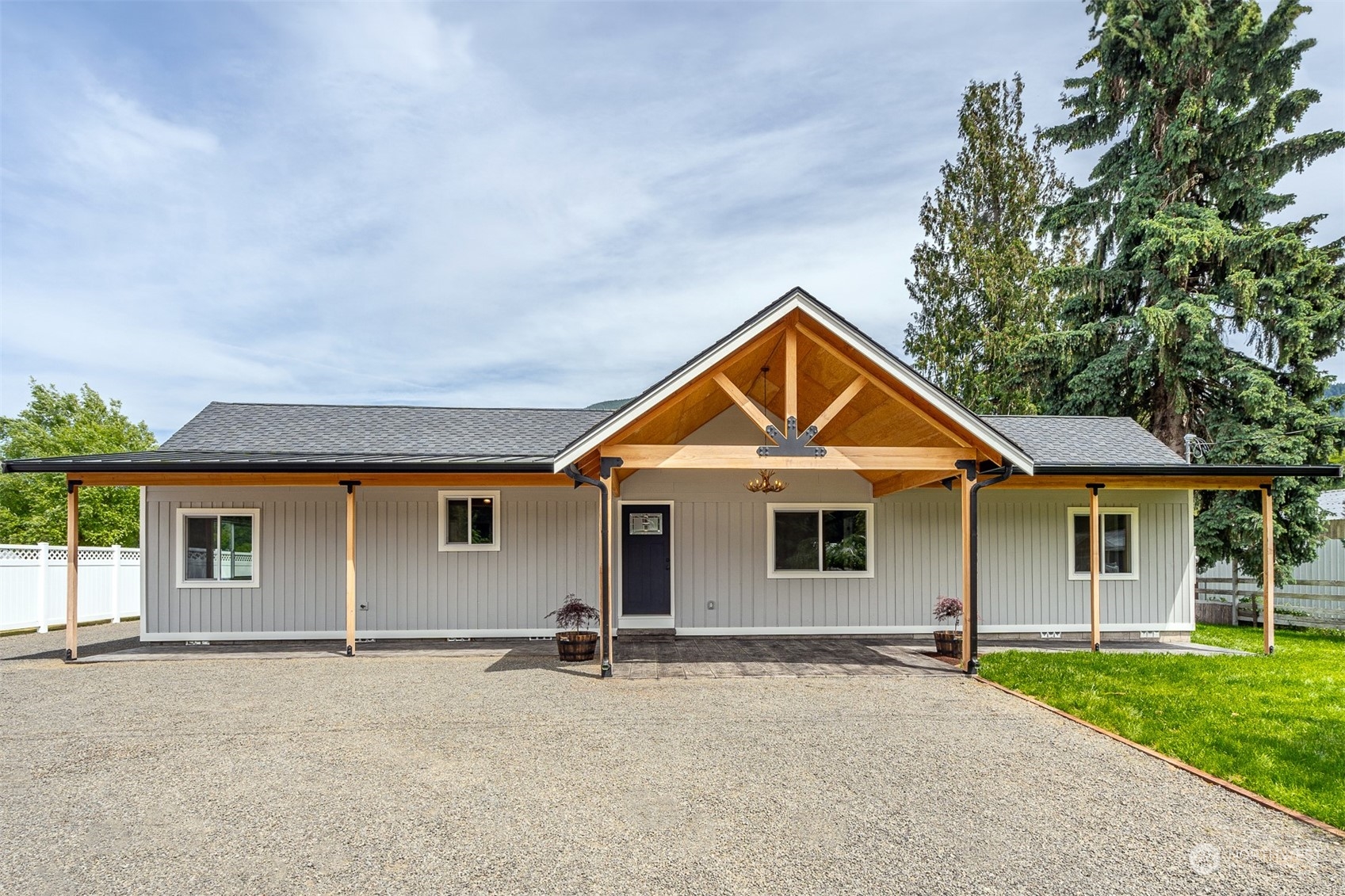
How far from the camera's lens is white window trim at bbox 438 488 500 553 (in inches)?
444

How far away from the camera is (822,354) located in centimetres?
872

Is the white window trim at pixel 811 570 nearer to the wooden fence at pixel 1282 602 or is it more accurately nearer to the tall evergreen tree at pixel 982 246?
the wooden fence at pixel 1282 602

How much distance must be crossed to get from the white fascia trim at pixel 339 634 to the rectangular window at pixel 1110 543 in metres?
7.91

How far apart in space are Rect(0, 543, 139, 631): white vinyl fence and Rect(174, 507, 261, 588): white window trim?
11.9ft

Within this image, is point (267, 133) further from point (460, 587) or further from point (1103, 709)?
point (1103, 709)

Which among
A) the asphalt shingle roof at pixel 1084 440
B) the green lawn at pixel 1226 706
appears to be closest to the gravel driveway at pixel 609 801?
the green lawn at pixel 1226 706

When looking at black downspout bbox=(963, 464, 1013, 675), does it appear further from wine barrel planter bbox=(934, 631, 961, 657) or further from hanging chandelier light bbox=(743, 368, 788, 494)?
hanging chandelier light bbox=(743, 368, 788, 494)

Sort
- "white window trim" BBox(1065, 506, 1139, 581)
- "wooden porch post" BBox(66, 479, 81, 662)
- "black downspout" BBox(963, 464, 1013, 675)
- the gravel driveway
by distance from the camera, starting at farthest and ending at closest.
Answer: "white window trim" BBox(1065, 506, 1139, 581) < "wooden porch post" BBox(66, 479, 81, 662) < "black downspout" BBox(963, 464, 1013, 675) < the gravel driveway

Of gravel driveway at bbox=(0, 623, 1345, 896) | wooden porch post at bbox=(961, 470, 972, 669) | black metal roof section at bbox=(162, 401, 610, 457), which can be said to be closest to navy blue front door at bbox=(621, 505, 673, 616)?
black metal roof section at bbox=(162, 401, 610, 457)

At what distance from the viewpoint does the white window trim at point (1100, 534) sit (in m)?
11.9

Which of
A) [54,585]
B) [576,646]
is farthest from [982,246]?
[54,585]

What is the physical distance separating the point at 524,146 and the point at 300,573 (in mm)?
9853

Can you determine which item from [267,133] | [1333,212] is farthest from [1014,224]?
[267,133]

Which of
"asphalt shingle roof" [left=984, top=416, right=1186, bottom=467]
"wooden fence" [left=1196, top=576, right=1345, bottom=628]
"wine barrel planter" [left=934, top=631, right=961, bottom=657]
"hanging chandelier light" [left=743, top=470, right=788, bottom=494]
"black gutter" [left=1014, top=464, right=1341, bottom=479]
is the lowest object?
"wooden fence" [left=1196, top=576, right=1345, bottom=628]
